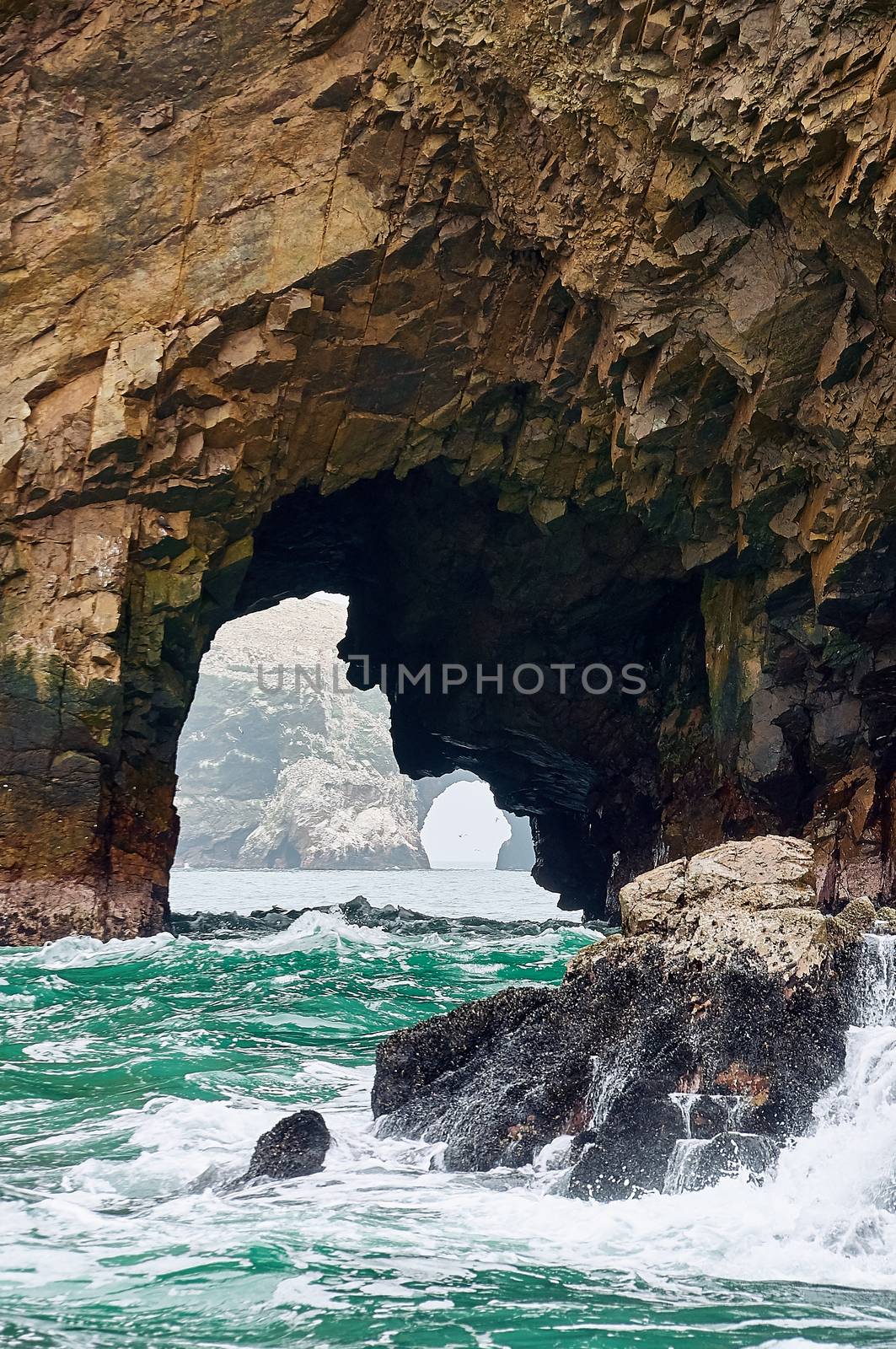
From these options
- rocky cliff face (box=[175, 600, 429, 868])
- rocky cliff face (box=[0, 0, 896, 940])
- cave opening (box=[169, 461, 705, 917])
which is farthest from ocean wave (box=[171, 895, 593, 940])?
rocky cliff face (box=[175, 600, 429, 868])

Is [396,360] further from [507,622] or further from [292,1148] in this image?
[292,1148]

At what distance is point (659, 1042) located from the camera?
24.5 feet

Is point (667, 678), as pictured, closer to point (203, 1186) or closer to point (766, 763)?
point (766, 763)

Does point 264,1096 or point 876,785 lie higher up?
point 876,785

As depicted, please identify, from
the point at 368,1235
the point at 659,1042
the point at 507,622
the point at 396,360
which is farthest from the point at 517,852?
the point at 368,1235

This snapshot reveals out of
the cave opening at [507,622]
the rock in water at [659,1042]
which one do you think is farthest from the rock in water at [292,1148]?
the cave opening at [507,622]

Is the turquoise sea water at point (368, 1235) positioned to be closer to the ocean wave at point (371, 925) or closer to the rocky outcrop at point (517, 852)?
the ocean wave at point (371, 925)

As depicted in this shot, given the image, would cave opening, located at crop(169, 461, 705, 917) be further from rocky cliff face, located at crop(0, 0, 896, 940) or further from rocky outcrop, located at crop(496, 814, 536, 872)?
rocky outcrop, located at crop(496, 814, 536, 872)

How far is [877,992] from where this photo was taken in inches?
288

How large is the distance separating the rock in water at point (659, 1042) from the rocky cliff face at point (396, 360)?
8035mm

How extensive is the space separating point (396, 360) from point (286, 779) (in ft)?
349

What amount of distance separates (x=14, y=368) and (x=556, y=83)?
833cm

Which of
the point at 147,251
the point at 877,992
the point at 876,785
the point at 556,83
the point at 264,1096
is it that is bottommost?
the point at 264,1096

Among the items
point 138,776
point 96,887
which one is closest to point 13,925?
point 96,887
